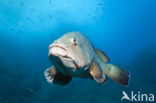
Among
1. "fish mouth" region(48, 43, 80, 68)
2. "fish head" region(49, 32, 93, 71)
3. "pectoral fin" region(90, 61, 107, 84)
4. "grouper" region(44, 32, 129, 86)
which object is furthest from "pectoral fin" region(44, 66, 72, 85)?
"fish mouth" region(48, 43, 80, 68)

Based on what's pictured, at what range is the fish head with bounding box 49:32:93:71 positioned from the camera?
335 cm

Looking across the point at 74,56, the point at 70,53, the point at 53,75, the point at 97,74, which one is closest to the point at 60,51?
the point at 70,53

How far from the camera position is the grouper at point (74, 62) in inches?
133

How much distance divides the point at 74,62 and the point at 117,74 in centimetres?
193

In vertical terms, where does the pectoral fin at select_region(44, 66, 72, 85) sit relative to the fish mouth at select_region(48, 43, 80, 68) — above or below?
above

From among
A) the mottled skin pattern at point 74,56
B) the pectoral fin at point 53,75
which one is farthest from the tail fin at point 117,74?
the pectoral fin at point 53,75

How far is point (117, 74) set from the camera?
4.98 meters

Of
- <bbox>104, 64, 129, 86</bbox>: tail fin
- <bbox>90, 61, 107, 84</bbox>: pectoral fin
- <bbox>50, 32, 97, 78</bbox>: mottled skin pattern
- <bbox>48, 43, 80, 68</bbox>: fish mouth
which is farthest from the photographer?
<bbox>104, 64, 129, 86</bbox>: tail fin

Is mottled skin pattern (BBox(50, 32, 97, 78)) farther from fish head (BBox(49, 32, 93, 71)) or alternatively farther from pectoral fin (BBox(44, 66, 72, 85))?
pectoral fin (BBox(44, 66, 72, 85))

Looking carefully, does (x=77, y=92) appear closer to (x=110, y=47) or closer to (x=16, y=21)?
(x=16, y=21)

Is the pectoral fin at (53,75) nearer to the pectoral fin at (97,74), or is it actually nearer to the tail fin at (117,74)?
the pectoral fin at (97,74)

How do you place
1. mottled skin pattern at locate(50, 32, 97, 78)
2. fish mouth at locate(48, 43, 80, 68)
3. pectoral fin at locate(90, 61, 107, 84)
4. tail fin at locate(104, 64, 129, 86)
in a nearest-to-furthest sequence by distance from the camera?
fish mouth at locate(48, 43, 80, 68), mottled skin pattern at locate(50, 32, 97, 78), pectoral fin at locate(90, 61, 107, 84), tail fin at locate(104, 64, 129, 86)

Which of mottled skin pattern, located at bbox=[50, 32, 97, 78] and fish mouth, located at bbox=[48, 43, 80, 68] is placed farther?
mottled skin pattern, located at bbox=[50, 32, 97, 78]

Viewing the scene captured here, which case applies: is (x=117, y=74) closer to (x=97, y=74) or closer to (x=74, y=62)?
(x=97, y=74)
